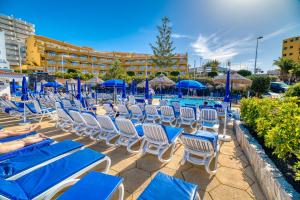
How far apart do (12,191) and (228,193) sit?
9.15ft

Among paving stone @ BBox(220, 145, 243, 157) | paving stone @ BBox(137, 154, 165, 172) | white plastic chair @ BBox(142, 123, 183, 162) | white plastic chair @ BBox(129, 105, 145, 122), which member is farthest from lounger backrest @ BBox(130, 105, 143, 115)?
paving stone @ BBox(220, 145, 243, 157)

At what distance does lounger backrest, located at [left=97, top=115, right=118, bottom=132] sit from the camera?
4.15 meters

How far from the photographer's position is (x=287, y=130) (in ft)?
6.92

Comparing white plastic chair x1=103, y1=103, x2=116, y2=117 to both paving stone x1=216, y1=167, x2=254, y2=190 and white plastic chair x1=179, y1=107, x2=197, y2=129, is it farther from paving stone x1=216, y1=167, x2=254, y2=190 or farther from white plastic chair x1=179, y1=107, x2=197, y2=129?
paving stone x1=216, y1=167, x2=254, y2=190

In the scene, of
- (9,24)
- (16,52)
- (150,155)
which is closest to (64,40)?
(16,52)

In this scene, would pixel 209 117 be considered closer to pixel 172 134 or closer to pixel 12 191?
pixel 172 134

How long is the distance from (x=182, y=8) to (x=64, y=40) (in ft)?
189

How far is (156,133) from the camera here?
133 inches

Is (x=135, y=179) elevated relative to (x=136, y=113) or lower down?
lower down

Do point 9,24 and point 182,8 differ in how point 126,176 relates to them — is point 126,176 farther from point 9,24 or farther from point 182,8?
point 9,24

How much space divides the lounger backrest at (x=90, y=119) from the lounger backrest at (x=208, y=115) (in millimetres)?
3683

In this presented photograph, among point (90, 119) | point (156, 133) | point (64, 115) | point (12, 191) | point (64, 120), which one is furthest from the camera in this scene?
point (64, 120)

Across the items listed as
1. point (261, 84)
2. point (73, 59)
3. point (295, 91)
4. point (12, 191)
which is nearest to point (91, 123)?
point (12, 191)

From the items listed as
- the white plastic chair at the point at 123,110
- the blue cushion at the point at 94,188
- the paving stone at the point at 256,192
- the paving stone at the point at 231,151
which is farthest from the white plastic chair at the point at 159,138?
the white plastic chair at the point at 123,110
